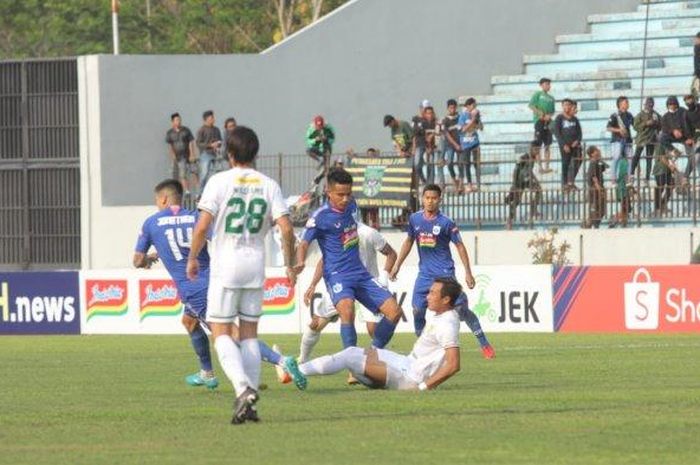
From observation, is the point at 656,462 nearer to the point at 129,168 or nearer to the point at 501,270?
the point at 501,270

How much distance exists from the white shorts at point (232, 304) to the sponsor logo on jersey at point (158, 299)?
70.8ft

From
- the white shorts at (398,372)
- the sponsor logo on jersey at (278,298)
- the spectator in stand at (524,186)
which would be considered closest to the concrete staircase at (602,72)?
the spectator in stand at (524,186)

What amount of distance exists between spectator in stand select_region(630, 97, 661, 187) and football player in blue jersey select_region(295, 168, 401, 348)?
1798 centimetres

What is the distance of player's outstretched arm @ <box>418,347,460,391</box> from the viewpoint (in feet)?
58.2

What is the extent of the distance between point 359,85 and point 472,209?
319 inches

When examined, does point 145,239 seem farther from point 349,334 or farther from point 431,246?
point 431,246

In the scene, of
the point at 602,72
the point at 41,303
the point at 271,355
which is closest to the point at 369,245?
the point at 271,355

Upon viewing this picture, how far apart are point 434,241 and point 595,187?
A: 47.4 ft

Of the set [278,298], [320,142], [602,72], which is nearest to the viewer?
[278,298]

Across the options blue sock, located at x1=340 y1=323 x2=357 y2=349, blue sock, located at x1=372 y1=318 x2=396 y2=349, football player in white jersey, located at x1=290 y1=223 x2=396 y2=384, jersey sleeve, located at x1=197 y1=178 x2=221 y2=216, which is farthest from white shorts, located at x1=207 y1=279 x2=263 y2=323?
blue sock, located at x1=372 y1=318 x2=396 y2=349

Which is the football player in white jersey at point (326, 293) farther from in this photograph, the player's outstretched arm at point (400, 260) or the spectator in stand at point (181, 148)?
the spectator in stand at point (181, 148)

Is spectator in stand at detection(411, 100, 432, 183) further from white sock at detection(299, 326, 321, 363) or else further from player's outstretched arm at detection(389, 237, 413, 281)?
white sock at detection(299, 326, 321, 363)

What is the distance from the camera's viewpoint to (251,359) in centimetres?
1511

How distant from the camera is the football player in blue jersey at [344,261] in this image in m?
20.2
